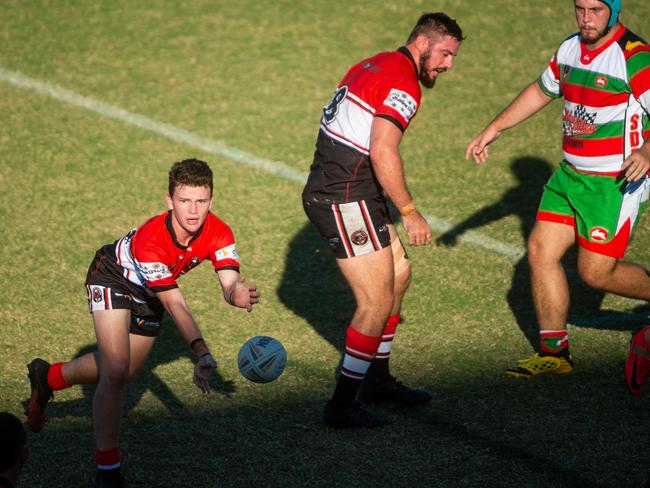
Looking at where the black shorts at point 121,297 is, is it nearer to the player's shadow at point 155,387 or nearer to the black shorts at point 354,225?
the player's shadow at point 155,387

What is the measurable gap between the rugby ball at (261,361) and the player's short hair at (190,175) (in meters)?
1.05

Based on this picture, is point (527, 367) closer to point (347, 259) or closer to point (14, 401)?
point (347, 259)

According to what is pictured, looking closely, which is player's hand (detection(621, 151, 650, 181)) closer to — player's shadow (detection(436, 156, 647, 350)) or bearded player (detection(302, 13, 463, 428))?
bearded player (detection(302, 13, 463, 428))

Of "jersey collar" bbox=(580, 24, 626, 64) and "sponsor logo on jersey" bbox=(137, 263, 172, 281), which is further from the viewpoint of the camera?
"jersey collar" bbox=(580, 24, 626, 64)

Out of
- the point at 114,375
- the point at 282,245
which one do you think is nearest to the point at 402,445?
the point at 114,375

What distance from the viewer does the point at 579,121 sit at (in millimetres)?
6582

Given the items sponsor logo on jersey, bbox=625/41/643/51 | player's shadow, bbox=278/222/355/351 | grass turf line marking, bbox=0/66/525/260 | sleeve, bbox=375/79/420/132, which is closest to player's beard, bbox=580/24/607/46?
sponsor logo on jersey, bbox=625/41/643/51

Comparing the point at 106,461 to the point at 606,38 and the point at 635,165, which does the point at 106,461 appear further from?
the point at 606,38

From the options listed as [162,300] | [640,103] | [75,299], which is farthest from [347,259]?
[75,299]

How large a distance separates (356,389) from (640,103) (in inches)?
106

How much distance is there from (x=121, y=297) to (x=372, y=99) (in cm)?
196

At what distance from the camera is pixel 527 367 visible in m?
6.78

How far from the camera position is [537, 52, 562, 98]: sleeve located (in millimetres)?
6730

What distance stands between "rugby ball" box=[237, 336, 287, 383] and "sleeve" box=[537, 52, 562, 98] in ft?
9.13
